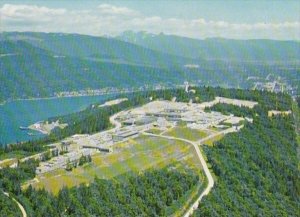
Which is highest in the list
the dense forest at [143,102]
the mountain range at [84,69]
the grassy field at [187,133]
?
the grassy field at [187,133]

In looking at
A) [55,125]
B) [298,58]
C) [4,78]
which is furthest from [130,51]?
[55,125]

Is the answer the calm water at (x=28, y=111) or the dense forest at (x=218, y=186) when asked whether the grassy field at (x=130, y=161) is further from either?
the calm water at (x=28, y=111)

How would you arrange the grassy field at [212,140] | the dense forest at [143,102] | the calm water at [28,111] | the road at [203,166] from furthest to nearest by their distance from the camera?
the calm water at [28,111] < the dense forest at [143,102] < the grassy field at [212,140] < the road at [203,166]

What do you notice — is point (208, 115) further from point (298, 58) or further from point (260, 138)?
point (298, 58)

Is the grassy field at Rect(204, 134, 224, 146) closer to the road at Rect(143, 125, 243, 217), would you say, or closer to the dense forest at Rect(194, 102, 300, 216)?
the road at Rect(143, 125, 243, 217)

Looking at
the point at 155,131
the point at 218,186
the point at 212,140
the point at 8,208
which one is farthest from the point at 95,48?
the point at 8,208

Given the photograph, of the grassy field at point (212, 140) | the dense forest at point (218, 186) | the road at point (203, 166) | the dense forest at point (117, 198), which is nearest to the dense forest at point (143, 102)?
the dense forest at point (218, 186)
